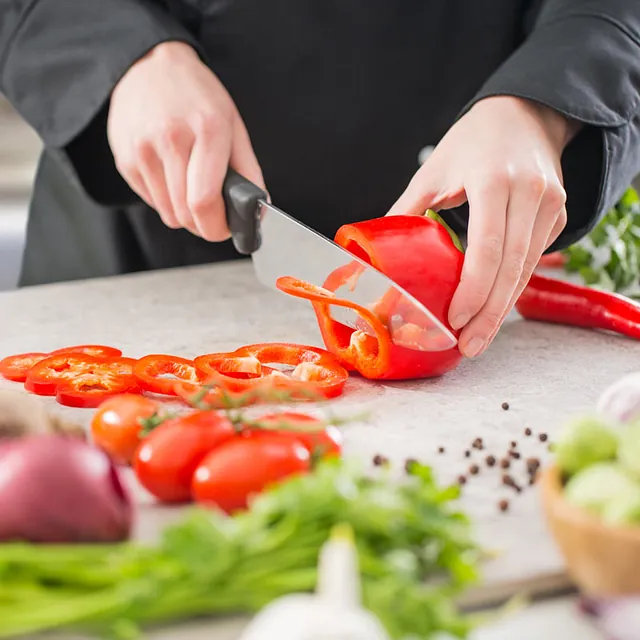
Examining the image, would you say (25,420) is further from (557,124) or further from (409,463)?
(557,124)

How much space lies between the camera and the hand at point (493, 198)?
1.40 m

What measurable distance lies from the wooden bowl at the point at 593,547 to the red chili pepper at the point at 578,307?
0.89 metres

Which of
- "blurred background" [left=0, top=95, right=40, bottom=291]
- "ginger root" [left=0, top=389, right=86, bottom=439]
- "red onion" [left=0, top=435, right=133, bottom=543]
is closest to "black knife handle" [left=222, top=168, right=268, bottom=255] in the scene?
"ginger root" [left=0, top=389, right=86, bottom=439]

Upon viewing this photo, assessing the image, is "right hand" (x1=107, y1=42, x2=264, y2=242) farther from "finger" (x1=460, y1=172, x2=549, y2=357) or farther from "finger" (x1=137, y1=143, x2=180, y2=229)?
"finger" (x1=460, y1=172, x2=549, y2=357)

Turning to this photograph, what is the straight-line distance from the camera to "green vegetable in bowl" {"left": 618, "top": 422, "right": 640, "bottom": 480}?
830 millimetres

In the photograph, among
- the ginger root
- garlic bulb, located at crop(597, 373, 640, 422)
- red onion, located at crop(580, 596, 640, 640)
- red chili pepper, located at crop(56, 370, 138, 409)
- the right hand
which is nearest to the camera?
red onion, located at crop(580, 596, 640, 640)

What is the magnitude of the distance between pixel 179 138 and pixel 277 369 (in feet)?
1.21

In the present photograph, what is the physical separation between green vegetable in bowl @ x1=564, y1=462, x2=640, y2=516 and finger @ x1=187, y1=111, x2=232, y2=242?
31.3 inches

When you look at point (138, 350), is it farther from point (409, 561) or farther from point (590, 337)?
point (409, 561)

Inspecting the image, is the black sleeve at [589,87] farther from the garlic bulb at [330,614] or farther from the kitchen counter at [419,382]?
the garlic bulb at [330,614]

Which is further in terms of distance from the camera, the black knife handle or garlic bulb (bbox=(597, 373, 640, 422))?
the black knife handle

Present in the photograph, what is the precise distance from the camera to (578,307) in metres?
1.74

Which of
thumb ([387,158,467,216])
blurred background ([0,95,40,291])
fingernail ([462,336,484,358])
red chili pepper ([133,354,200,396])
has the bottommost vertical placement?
blurred background ([0,95,40,291])

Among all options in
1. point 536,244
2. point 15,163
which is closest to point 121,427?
point 536,244
